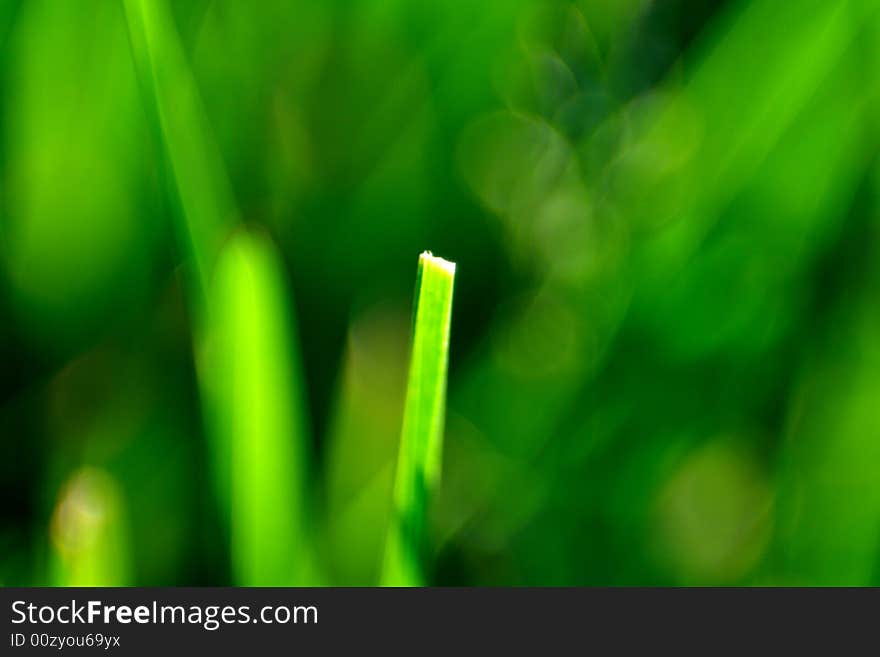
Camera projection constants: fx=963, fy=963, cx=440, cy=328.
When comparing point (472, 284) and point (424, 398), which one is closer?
point (424, 398)

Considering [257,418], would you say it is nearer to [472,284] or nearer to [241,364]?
[241,364]

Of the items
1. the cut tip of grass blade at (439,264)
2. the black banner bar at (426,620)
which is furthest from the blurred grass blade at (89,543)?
the cut tip of grass blade at (439,264)

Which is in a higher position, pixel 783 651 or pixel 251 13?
pixel 251 13

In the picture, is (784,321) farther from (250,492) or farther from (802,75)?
(250,492)

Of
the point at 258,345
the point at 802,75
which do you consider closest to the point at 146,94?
the point at 258,345

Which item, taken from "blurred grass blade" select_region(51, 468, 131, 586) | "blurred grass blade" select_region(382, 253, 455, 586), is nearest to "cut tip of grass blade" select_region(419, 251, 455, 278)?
"blurred grass blade" select_region(382, 253, 455, 586)

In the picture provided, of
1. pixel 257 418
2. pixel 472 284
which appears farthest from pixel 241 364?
pixel 472 284

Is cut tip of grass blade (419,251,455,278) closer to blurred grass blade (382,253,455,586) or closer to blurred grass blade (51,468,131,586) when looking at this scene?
blurred grass blade (382,253,455,586)

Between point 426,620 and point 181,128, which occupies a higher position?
point 181,128
